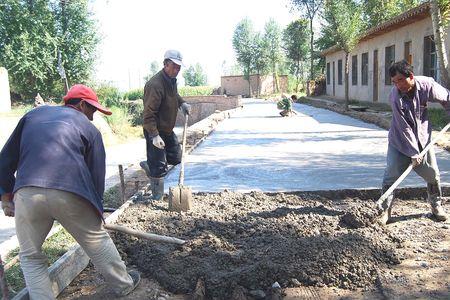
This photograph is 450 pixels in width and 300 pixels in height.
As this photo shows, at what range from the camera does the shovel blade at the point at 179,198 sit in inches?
197

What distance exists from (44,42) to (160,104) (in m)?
19.9

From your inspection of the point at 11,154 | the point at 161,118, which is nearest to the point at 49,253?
the point at 11,154

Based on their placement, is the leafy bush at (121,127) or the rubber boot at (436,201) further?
the leafy bush at (121,127)

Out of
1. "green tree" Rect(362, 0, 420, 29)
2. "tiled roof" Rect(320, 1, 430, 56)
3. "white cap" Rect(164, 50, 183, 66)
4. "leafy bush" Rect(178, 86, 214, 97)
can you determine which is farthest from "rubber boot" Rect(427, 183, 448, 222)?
"leafy bush" Rect(178, 86, 214, 97)

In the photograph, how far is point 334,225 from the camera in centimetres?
423

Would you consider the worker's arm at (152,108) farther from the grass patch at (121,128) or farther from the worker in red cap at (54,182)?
the grass patch at (121,128)

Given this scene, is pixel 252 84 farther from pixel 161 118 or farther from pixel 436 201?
pixel 436 201

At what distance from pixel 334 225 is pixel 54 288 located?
2.45 m

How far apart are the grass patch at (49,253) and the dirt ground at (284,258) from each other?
0.58 m

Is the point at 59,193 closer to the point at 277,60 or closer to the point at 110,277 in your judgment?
the point at 110,277

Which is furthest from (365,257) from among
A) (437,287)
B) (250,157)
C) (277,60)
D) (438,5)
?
(277,60)

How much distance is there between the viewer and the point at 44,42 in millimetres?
22766

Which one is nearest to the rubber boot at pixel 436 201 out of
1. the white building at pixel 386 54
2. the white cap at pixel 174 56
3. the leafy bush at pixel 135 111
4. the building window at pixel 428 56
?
the white cap at pixel 174 56

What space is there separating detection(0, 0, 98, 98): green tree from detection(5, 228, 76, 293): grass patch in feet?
63.2
